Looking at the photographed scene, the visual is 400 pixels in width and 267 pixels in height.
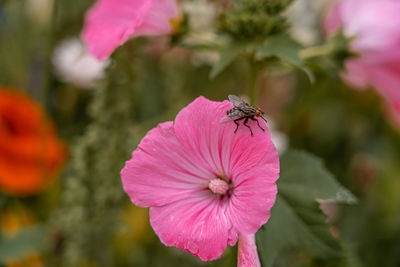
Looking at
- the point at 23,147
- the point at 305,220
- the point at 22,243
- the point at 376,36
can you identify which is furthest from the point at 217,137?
the point at 23,147

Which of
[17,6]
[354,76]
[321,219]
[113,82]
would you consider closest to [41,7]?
[17,6]

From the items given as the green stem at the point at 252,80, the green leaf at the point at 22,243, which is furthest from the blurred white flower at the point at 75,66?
the green stem at the point at 252,80

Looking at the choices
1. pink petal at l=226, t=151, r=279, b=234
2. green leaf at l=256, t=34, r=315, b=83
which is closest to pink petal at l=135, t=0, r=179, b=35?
green leaf at l=256, t=34, r=315, b=83

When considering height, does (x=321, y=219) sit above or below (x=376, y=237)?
above

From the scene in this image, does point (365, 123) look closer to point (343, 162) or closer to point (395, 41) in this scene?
point (343, 162)

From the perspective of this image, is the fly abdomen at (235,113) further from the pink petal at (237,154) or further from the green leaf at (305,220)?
the green leaf at (305,220)

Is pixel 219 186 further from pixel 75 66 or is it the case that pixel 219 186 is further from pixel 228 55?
pixel 75 66
